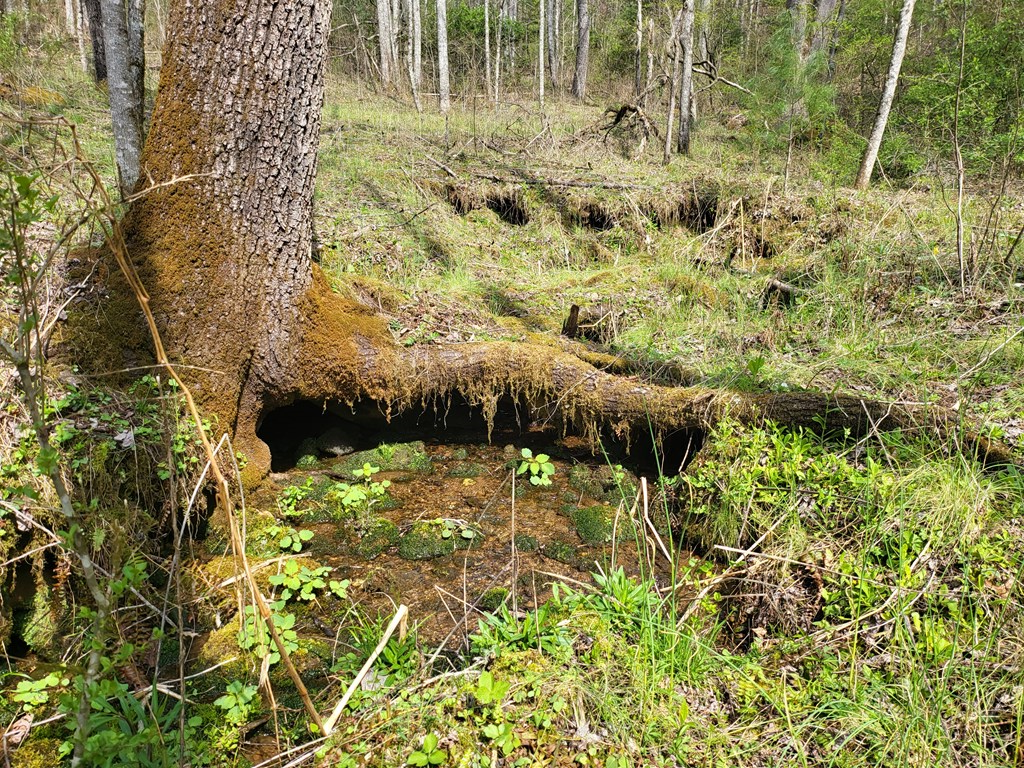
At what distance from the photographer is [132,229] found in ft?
9.50

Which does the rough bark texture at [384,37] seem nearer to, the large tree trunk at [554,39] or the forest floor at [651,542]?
the large tree trunk at [554,39]

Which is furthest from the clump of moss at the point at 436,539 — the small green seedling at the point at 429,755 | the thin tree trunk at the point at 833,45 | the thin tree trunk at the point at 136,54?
the thin tree trunk at the point at 833,45

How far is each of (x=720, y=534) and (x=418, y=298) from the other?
2793mm

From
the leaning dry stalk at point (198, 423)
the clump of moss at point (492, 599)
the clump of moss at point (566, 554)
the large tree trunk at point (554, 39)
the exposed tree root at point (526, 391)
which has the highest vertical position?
the large tree trunk at point (554, 39)

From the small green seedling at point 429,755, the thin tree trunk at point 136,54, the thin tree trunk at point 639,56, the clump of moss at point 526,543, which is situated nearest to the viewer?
the small green seedling at point 429,755

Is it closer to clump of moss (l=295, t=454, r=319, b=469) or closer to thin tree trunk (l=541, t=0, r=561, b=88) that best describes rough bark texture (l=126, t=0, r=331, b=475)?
clump of moss (l=295, t=454, r=319, b=469)

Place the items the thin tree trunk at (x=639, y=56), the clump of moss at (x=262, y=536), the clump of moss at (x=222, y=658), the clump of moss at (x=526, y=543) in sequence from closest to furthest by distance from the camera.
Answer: the clump of moss at (x=222, y=658)
the clump of moss at (x=262, y=536)
the clump of moss at (x=526, y=543)
the thin tree trunk at (x=639, y=56)

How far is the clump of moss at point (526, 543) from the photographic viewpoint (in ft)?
10.4

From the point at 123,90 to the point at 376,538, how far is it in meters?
3.33

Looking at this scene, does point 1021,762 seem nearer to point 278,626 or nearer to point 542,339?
point 278,626

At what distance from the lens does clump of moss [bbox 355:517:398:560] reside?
119 inches

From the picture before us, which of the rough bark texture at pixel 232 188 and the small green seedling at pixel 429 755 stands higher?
the rough bark texture at pixel 232 188

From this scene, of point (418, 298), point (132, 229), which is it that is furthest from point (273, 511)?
point (418, 298)

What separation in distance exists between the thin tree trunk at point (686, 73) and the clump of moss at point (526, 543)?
28.7 feet
